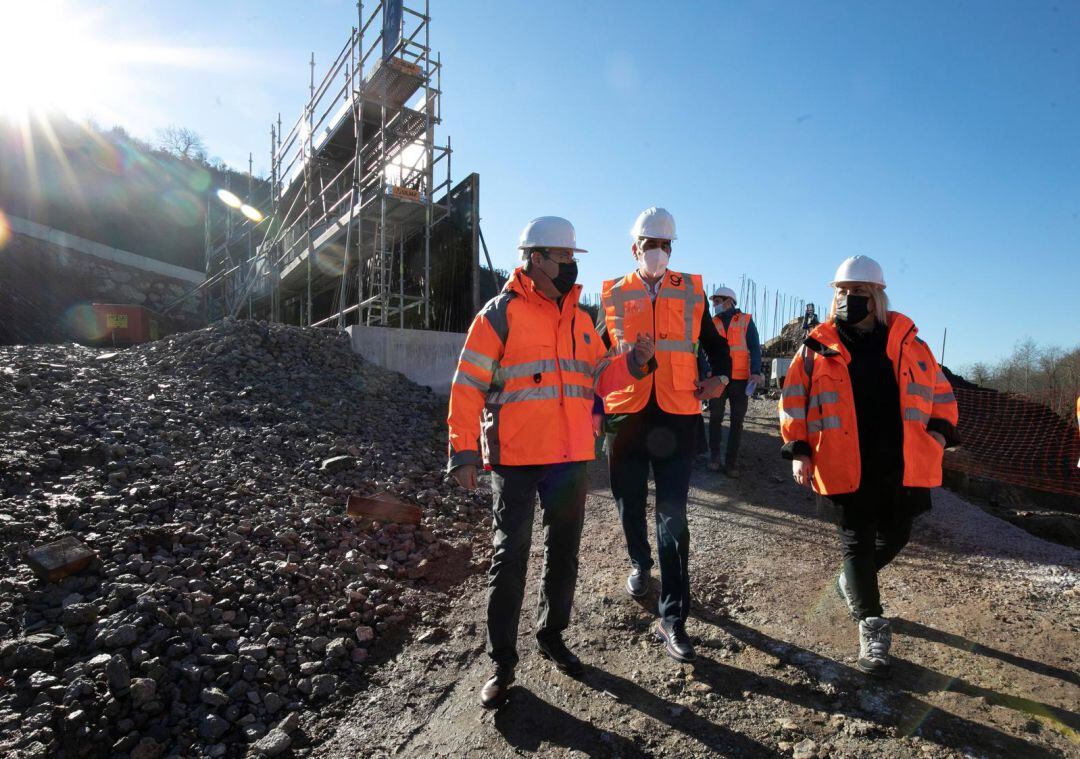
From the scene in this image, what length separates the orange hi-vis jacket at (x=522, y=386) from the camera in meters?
2.54

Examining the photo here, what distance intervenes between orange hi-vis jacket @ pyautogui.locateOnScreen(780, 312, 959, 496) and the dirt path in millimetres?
840

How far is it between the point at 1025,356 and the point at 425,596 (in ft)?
142

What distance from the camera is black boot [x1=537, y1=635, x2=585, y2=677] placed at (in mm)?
2738

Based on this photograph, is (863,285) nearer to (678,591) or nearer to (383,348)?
(678,591)

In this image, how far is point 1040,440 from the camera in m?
9.20

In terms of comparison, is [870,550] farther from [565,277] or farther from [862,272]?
[565,277]

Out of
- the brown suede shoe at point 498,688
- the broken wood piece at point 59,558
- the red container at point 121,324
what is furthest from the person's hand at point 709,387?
the red container at point 121,324

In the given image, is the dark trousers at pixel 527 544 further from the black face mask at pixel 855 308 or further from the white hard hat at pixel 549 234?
the black face mask at pixel 855 308

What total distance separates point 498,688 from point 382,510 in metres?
2.37

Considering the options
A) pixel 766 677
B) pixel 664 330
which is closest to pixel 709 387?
pixel 664 330

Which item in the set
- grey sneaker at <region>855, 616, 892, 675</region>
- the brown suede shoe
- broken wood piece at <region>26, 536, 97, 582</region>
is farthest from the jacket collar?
broken wood piece at <region>26, 536, 97, 582</region>

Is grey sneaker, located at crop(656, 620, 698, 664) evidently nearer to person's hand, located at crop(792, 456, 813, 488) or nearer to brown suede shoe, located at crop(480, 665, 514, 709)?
brown suede shoe, located at crop(480, 665, 514, 709)

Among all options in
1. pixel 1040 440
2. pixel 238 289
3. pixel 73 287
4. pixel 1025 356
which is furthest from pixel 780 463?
pixel 1025 356

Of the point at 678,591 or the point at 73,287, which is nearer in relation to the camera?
the point at 678,591
